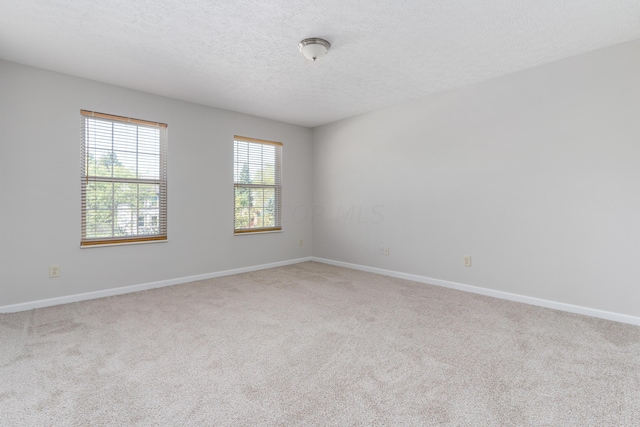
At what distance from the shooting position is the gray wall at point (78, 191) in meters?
3.03

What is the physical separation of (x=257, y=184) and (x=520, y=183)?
353 cm

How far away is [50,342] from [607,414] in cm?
352

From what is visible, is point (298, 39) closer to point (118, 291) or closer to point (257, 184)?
point (257, 184)

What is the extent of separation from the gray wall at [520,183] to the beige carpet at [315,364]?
0.50 m

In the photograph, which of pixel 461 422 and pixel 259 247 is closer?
pixel 461 422

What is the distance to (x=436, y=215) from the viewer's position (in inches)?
157

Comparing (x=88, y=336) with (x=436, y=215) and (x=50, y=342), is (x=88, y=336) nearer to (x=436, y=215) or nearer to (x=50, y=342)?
(x=50, y=342)

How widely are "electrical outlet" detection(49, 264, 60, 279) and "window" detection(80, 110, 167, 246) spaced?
1.03ft

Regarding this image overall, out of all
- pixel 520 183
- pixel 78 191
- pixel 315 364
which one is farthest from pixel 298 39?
pixel 78 191

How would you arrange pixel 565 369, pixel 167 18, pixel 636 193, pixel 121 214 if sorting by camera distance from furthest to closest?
pixel 121 214 < pixel 636 193 < pixel 167 18 < pixel 565 369

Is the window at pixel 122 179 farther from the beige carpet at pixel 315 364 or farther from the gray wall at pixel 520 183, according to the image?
the gray wall at pixel 520 183

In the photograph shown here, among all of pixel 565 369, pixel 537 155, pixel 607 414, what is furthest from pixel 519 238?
pixel 607 414

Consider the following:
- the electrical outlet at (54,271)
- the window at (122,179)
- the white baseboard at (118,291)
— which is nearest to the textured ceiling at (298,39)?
the window at (122,179)

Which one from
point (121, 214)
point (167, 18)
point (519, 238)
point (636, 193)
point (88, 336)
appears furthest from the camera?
point (121, 214)
